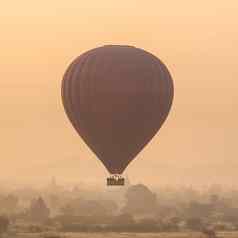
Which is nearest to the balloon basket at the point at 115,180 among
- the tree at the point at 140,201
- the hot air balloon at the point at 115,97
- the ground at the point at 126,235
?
the hot air balloon at the point at 115,97

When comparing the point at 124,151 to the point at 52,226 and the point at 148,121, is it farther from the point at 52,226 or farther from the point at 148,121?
the point at 52,226

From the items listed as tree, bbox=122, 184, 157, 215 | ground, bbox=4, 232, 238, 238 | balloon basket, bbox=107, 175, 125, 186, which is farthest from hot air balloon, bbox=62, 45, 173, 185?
tree, bbox=122, 184, 157, 215

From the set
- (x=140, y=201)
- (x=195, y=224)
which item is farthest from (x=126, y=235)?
(x=140, y=201)

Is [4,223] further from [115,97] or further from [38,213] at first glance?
[115,97]

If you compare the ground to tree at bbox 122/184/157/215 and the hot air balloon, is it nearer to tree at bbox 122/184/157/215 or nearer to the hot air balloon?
tree at bbox 122/184/157/215

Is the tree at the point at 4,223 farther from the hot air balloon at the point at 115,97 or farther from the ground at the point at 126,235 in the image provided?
the hot air balloon at the point at 115,97

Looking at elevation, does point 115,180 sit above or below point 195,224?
above
